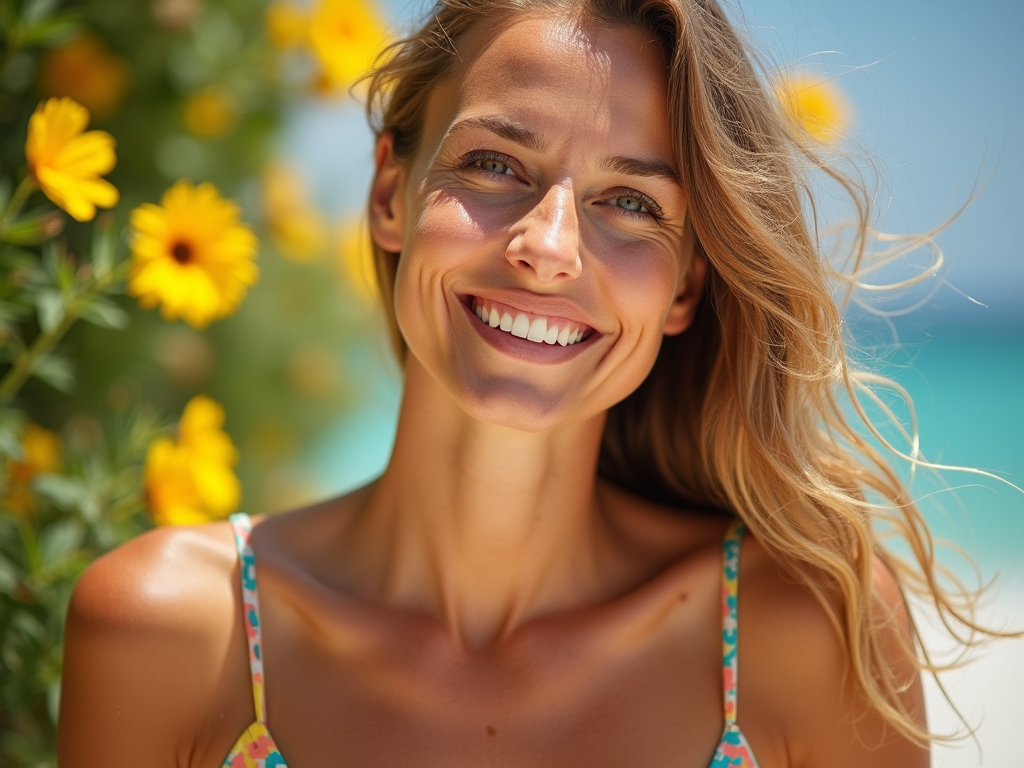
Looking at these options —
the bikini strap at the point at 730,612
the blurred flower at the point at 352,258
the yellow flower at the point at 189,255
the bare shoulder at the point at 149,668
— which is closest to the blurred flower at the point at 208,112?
the blurred flower at the point at 352,258

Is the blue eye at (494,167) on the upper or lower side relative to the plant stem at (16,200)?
upper

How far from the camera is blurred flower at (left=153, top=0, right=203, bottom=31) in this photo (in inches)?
88.7

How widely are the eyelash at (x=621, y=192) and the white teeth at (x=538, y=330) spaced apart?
195 mm

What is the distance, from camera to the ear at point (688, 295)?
169cm

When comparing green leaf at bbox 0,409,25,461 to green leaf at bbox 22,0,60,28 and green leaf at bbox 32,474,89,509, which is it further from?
green leaf at bbox 22,0,60,28

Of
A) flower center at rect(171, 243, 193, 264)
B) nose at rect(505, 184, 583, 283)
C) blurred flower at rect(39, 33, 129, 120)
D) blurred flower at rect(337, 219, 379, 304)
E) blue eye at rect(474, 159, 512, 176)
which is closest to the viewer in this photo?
nose at rect(505, 184, 583, 283)

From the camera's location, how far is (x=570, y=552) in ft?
5.74

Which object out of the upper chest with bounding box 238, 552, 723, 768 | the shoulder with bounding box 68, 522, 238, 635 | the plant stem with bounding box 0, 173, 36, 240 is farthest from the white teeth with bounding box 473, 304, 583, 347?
the plant stem with bounding box 0, 173, 36, 240

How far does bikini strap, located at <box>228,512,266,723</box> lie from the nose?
0.65 meters

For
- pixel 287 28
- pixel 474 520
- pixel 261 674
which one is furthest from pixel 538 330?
pixel 287 28

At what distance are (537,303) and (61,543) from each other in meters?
0.95

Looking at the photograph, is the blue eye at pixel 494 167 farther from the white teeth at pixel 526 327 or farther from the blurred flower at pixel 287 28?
the blurred flower at pixel 287 28

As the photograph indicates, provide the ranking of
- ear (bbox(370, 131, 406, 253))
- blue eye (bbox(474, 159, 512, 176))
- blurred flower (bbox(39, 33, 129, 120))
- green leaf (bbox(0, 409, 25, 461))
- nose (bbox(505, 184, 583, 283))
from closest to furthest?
1. nose (bbox(505, 184, 583, 283))
2. blue eye (bbox(474, 159, 512, 176))
3. green leaf (bbox(0, 409, 25, 461))
4. ear (bbox(370, 131, 406, 253))
5. blurred flower (bbox(39, 33, 129, 120))

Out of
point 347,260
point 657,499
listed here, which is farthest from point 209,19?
point 657,499
